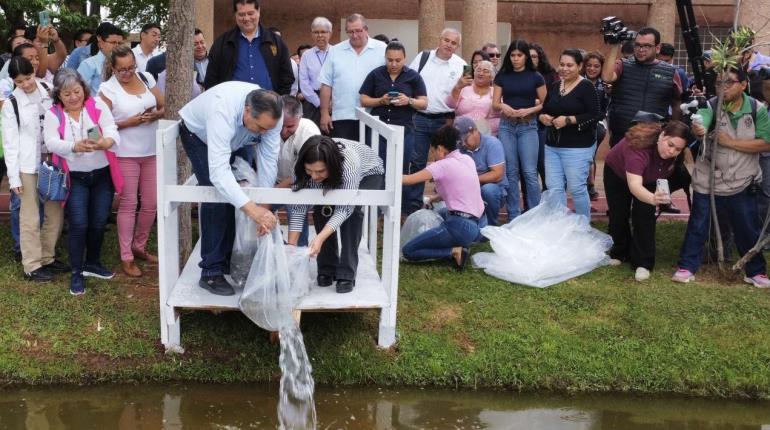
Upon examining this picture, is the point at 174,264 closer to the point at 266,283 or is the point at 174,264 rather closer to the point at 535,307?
the point at 266,283

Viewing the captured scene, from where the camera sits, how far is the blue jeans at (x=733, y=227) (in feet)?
25.7

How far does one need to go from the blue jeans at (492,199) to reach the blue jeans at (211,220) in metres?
2.95

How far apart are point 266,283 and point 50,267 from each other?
8.43ft

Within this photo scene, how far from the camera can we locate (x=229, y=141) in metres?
5.77

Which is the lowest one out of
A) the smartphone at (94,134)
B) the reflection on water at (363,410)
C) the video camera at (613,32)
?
the reflection on water at (363,410)

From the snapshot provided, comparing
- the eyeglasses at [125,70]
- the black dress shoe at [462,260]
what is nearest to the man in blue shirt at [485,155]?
the black dress shoe at [462,260]

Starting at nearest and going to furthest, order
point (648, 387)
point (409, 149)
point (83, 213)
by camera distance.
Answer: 1. point (648, 387)
2. point (83, 213)
3. point (409, 149)

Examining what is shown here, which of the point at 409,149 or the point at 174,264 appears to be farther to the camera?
the point at 409,149

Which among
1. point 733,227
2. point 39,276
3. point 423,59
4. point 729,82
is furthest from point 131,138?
point 733,227

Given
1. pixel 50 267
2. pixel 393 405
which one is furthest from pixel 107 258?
pixel 393 405

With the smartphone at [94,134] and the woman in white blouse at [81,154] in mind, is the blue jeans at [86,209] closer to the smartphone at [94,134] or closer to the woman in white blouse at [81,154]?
the woman in white blouse at [81,154]

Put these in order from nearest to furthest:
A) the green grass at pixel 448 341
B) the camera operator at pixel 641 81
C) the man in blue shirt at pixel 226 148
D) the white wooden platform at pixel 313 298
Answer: the man in blue shirt at pixel 226 148 → the white wooden platform at pixel 313 298 → the green grass at pixel 448 341 → the camera operator at pixel 641 81

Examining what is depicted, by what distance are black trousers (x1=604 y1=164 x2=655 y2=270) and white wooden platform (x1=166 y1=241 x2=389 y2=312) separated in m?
2.58

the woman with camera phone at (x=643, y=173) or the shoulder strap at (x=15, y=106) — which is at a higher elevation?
the shoulder strap at (x=15, y=106)
